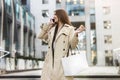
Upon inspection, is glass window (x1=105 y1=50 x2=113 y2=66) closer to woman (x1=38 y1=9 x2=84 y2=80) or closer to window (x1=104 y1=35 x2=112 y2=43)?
Result: window (x1=104 y1=35 x2=112 y2=43)

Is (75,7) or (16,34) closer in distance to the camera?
(75,7)

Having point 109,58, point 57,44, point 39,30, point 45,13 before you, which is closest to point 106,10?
point 109,58

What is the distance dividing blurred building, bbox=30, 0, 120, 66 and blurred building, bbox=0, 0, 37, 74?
359 millimetres

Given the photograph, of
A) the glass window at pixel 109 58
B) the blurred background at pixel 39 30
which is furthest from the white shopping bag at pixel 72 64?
the glass window at pixel 109 58

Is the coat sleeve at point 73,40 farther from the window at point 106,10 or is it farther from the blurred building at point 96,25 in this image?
the window at point 106,10

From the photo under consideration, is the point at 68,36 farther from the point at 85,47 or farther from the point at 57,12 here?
the point at 85,47

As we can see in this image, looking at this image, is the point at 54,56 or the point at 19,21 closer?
the point at 54,56

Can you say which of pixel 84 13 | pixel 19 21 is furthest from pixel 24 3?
pixel 84 13

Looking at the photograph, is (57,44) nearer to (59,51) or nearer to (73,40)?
(59,51)

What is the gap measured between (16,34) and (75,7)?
1277mm

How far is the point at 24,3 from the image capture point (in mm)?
6730

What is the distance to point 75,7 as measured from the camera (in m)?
6.45

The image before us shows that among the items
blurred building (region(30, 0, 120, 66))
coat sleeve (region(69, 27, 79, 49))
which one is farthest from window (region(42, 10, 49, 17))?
coat sleeve (region(69, 27, 79, 49))

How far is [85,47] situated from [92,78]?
1.78 ft
